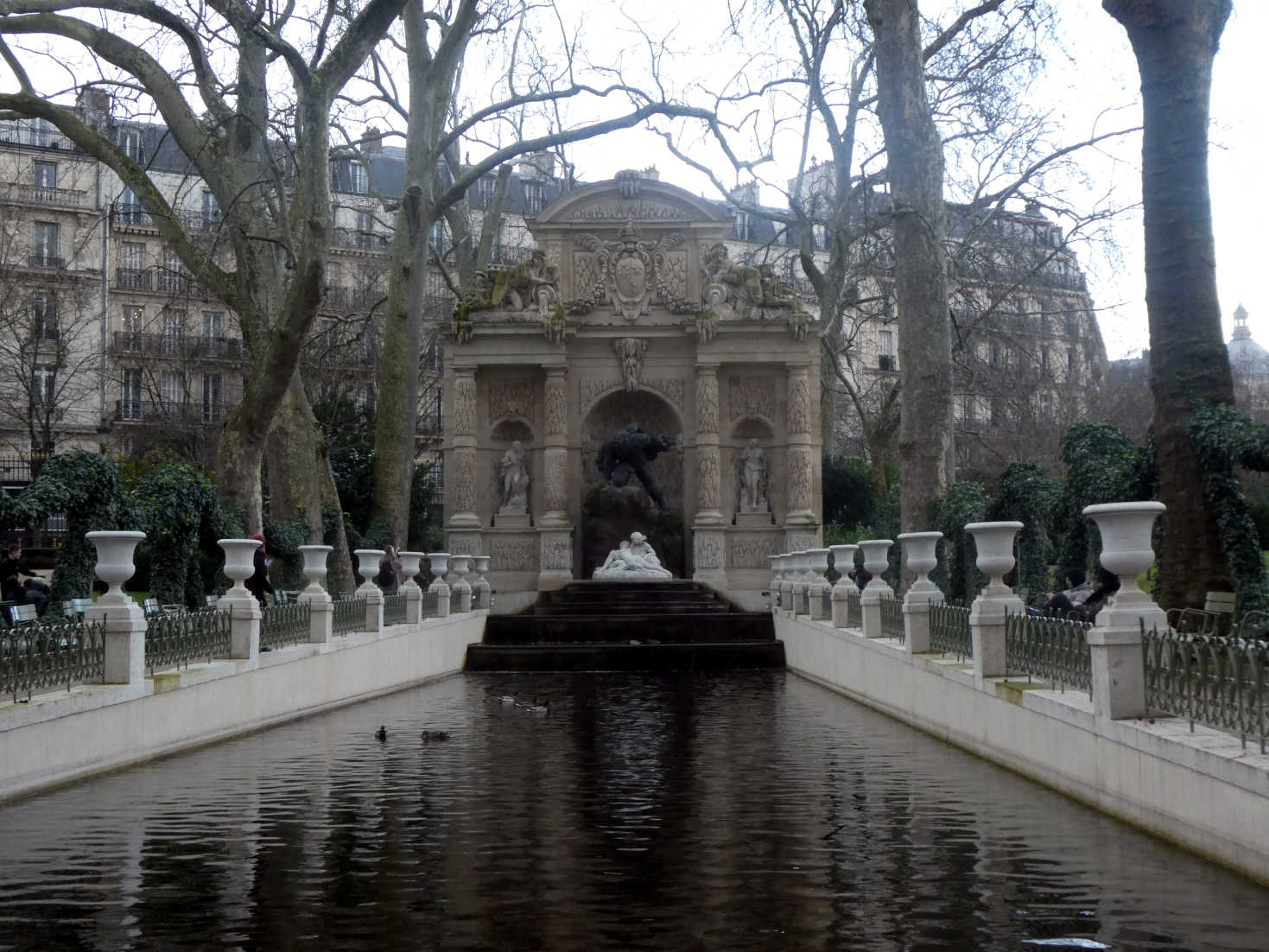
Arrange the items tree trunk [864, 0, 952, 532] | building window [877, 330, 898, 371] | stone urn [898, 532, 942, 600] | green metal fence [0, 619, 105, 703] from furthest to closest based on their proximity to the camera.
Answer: building window [877, 330, 898, 371] < tree trunk [864, 0, 952, 532] < stone urn [898, 532, 942, 600] < green metal fence [0, 619, 105, 703]

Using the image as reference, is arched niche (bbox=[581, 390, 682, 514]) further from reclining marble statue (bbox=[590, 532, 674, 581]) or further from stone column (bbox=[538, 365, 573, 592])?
reclining marble statue (bbox=[590, 532, 674, 581])

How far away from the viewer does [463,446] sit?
31.1 metres

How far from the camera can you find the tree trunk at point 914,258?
67.6 feet

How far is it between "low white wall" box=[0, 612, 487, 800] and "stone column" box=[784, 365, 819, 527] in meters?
12.0

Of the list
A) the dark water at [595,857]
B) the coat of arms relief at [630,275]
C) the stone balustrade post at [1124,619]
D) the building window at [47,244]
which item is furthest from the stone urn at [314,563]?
the building window at [47,244]

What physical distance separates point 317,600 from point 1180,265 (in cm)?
971

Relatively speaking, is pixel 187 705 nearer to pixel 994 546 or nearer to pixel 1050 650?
pixel 994 546

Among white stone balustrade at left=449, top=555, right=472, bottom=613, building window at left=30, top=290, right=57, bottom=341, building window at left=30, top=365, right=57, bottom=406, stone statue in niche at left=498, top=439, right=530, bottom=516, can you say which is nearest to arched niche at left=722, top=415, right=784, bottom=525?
stone statue in niche at left=498, top=439, right=530, bottom=516

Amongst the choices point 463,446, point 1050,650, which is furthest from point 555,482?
point 1050,650

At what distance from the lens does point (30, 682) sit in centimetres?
1029

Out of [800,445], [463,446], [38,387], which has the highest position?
[38,387]

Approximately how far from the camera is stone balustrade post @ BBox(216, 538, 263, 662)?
46.8 ft

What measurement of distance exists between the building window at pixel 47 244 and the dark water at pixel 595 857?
126 ft

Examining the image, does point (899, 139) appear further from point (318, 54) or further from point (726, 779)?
point (726, 779)
